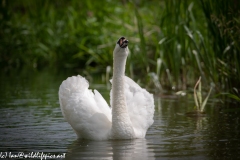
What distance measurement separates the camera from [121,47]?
25.1 ft

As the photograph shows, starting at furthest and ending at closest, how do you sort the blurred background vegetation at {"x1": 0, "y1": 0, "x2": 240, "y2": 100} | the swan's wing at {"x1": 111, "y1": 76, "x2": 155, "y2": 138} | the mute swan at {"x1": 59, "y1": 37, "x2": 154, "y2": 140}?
the blurred background vegetation at {"x1": 0, "y1": 0, "x2": 240, "y2": 100}
the swan's wing at {"x1": 111, "y1": 76, "x2": 155, "y2": 138}
the mute swan at {"x1": 59, "y1": 37, "x2": 154, "y2": 140}

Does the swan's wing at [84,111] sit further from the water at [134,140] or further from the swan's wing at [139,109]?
the swan's wing at [139,109]

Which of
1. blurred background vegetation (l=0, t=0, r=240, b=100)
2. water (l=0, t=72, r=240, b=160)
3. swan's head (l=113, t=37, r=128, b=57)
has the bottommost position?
water (l=0, t=72, r=240, b=160)

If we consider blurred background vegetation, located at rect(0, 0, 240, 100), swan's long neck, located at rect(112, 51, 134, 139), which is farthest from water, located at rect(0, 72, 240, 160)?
blurred background vegetation, located at rect(0, 0, 240, 100)

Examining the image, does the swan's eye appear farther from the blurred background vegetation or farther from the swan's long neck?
the blurred background vegetation

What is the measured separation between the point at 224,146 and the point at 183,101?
4.66 m

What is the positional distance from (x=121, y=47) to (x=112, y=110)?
2.79 feet

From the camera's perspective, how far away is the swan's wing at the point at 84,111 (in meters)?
7.70

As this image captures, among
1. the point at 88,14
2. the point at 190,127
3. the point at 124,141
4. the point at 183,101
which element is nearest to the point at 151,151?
the point at 124,141

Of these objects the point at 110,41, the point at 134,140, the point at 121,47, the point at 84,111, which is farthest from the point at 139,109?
the point at 110,41

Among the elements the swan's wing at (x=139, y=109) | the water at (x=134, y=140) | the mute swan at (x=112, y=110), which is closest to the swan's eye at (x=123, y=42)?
the mute swan at (x=112, y=110)

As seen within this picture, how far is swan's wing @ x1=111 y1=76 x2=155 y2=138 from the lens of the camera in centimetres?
804

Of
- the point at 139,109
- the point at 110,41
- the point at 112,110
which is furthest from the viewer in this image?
the point at 110,41

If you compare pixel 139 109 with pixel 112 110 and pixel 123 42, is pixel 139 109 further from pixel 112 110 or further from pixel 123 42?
pixel 123 42
